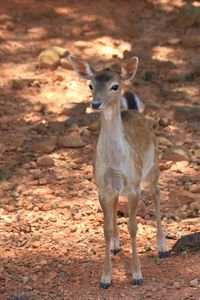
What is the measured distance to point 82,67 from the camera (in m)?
6.71

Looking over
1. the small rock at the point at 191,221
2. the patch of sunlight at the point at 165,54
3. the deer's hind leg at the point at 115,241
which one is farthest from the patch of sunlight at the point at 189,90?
the deer's hind leg at the point at 115,241

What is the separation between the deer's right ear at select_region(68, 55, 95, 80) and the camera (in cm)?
665

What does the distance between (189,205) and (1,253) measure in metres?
2.42

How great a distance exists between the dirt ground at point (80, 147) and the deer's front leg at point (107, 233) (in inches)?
4.2

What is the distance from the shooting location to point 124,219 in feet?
26.2

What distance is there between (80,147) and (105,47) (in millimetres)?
4330

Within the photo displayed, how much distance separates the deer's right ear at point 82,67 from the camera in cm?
665

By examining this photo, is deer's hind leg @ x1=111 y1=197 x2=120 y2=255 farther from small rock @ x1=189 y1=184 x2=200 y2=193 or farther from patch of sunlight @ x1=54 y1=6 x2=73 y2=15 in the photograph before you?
patch of sunlight @ x1=54 y1=6 x2=73 y2=15

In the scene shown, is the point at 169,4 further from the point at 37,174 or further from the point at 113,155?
the point at 113,155

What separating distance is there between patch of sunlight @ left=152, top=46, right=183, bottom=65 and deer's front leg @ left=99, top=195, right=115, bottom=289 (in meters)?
7.11

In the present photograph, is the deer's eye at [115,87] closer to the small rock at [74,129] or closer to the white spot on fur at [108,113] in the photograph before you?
the white spot on fur at [108,113]

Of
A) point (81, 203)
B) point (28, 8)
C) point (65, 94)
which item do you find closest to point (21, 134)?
point (65, 94)

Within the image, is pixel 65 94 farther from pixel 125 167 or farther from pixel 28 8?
pixel 125 167

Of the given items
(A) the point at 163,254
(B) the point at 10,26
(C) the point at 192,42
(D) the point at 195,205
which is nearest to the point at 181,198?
(D) the point at 195,205
